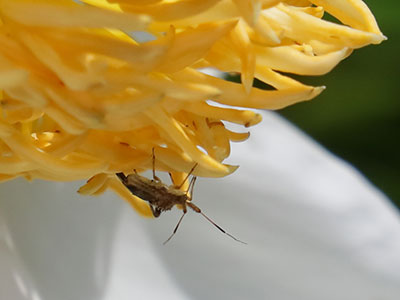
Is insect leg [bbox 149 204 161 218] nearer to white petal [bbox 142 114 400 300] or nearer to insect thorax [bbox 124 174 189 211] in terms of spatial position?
insect thorax [bbox 124 174 189 211]

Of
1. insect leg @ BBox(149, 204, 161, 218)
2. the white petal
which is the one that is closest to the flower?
the white petal

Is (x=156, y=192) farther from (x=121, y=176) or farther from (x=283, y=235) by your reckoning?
(x=283, y=235)

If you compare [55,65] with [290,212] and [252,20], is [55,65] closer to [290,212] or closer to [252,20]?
[252,20]

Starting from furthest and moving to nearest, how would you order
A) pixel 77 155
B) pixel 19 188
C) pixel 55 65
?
1. pixel 19 188
2. pixel 77 155
3. pixel 55 65

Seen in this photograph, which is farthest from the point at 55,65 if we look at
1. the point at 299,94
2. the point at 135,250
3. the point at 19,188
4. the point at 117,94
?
the point at 135,250

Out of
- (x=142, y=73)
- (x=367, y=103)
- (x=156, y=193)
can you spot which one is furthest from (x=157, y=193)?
(x=367, y=103)
